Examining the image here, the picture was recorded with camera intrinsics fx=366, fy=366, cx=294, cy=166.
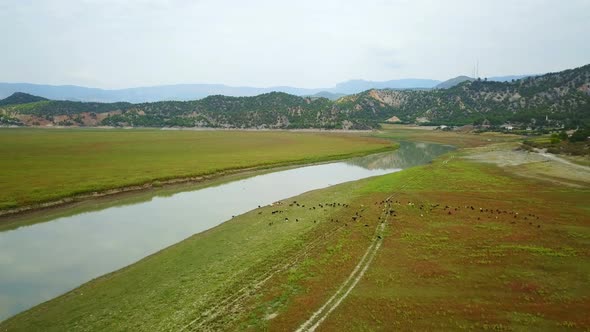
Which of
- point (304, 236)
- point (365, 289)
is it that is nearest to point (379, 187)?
point (304, 236)

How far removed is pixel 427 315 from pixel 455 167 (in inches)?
2253

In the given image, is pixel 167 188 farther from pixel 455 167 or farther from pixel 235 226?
pixel 455 167

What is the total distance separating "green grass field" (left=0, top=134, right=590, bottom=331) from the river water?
2335 millimetres

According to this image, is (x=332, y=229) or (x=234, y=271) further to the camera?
(x=332, y=229)

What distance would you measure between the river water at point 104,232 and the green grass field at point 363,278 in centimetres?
233

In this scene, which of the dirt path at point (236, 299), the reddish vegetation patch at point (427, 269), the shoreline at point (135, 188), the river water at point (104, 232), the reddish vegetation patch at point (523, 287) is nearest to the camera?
the dirt path at point (236, 299)

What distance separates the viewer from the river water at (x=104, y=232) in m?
23.4

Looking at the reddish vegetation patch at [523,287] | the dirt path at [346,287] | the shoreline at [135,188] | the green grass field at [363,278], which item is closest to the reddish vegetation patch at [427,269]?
the green grass field at [363,278]

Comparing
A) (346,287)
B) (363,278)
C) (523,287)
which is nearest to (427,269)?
(363,278)

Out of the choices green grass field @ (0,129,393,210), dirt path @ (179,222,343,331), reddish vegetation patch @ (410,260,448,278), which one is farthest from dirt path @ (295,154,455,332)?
green grass field @ (0,129,393,210)

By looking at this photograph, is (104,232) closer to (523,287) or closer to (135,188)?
(135,188)

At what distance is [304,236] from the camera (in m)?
29.9

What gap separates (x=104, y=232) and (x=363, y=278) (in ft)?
80.1

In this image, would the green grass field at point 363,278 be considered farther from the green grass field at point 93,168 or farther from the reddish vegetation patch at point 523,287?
the green grass field at point 93,168
